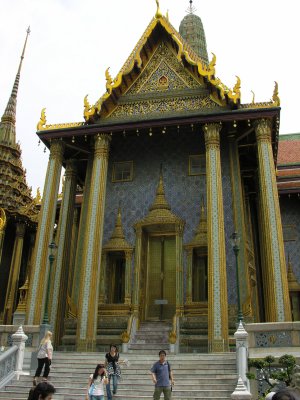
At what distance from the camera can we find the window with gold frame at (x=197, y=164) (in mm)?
15219

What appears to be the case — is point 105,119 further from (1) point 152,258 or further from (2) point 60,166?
(1) point 152,258

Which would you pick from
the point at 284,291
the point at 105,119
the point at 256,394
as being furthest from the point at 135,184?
the point at 256,394

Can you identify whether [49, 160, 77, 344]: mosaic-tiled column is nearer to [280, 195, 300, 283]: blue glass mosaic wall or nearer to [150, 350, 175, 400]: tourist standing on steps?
[150, 350, 175, 400]: tourist standing on steps

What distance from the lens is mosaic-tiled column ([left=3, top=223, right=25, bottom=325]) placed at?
74.9ft

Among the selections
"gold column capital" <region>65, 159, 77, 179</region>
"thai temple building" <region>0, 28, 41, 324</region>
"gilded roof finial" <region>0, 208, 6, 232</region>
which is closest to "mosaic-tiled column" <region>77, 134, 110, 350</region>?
"gold column capital" <region>65, 159, 77, 179</region>

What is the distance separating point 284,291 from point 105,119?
816 centimetres

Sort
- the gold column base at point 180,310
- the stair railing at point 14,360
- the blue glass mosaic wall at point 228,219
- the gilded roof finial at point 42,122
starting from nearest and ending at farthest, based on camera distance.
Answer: the stair railing at point 14,360 → the blue glass mosaic wall at point 228,219 → the gold column base at point 180,310 → the gilded roof finial at point 42,122

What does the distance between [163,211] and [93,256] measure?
2.92 m

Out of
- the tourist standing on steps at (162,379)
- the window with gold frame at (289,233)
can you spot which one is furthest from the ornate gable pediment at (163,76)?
the tourist standing on steps at (162,379)

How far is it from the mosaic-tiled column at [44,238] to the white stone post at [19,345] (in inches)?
85.8

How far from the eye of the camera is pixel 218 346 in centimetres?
1127

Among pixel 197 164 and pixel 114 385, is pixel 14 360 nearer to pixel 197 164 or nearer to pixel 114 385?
pixel 114 385

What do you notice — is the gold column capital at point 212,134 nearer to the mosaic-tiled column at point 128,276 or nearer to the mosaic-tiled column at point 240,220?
the mosaic-tiled column at point 240,220

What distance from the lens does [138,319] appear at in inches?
544
